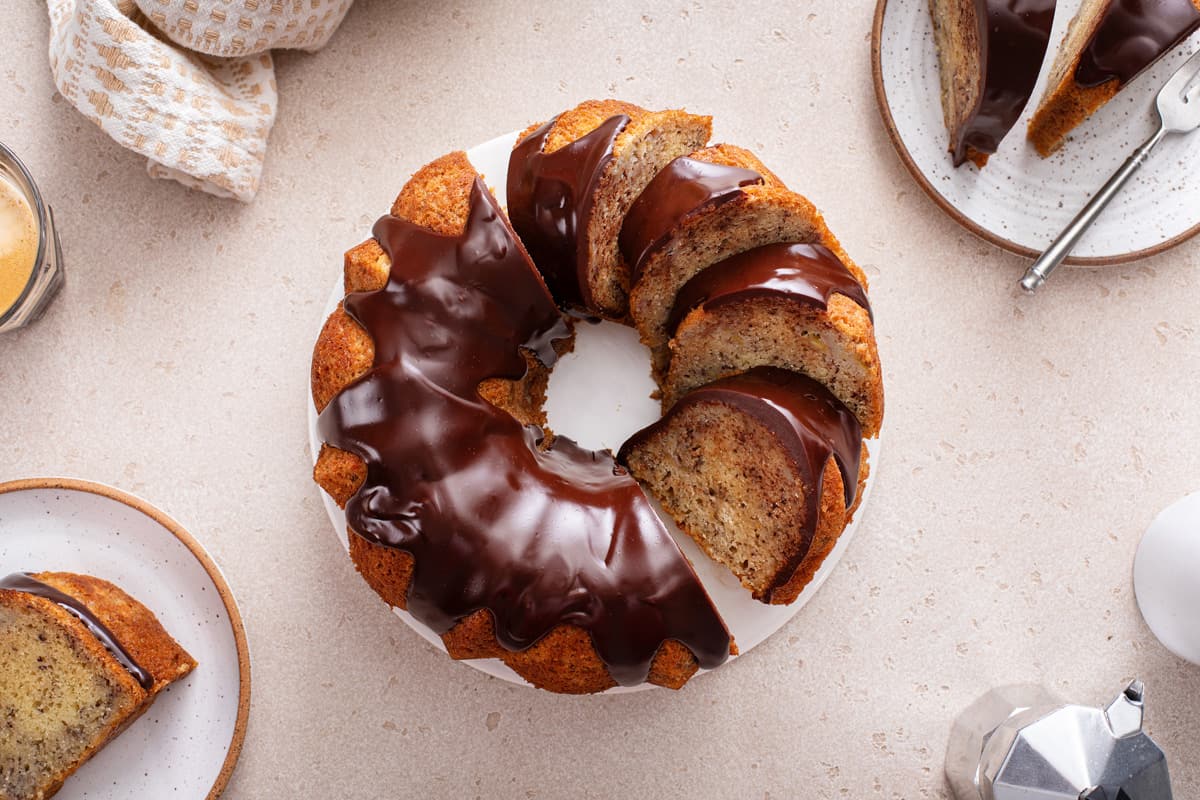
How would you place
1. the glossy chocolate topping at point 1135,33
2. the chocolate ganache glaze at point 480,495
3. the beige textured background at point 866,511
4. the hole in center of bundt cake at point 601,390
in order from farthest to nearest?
1. the beige textured background at point 866,511
2. the hole in center of bundt cake at point 601,390
3. the glossy chocolate topping at point 1135,33
4. the chocolate ganache glaze at point 480,495

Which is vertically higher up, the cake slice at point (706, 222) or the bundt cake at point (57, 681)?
the cake slice at point (706, 222)

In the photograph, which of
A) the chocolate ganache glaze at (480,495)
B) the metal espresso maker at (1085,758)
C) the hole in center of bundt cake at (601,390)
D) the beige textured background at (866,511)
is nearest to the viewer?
the chocolate ganache glaze at (480,495)

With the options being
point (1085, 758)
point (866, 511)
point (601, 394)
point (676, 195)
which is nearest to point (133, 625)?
point (601, 394)

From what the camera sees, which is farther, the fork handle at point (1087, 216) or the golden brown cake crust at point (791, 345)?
the fork handle at point (1087, 216)

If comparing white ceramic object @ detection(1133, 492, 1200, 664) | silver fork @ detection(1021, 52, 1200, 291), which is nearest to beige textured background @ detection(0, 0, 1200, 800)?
white ceramic object @ detection(1133, 492, 1200, 664)

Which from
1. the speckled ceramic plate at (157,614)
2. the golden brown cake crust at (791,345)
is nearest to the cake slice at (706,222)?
the golden brown cake crust at (791,345)

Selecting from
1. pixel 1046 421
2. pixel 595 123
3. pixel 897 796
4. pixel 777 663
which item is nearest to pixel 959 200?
pixel 1046 421

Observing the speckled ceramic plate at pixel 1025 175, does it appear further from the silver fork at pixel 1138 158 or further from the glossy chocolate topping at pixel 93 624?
the glossy chocolate topping at pixel 93 624
